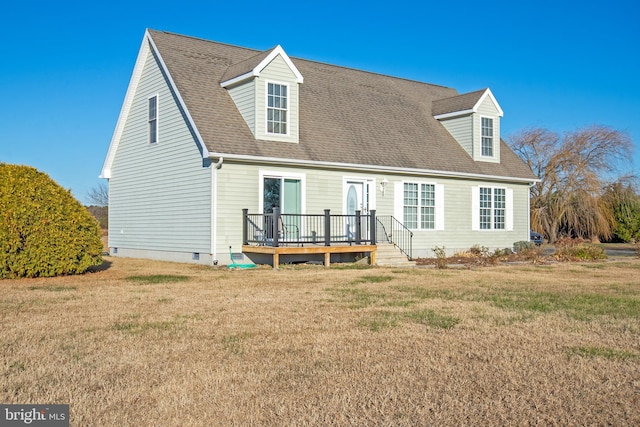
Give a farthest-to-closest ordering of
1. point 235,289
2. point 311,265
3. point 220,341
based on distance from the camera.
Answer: point 311,265 → point 235,289 → point 220,341

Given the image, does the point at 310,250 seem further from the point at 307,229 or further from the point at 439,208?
the point at 439,208

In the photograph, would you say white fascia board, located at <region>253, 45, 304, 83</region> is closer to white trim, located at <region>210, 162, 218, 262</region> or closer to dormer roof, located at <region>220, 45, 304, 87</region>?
dormer roof, located at <region>220, 45, 304, 87</region>

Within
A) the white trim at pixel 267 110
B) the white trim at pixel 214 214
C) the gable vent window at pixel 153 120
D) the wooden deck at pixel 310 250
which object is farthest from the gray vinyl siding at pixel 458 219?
the gable vent window at pixel 153 120

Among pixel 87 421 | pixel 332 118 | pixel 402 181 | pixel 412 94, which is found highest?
pixel 412 94

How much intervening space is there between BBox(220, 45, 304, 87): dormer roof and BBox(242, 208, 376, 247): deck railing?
3878 millimetres

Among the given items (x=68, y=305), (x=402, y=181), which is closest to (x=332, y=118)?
(x=402, y=181)

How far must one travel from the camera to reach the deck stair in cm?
1845

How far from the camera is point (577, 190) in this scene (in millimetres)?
32031

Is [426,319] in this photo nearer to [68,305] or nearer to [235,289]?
[235,289]

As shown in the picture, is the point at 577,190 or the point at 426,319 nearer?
the point at 426,319

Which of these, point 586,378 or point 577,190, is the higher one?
point 577,190

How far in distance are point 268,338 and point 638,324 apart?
4854 millimetres

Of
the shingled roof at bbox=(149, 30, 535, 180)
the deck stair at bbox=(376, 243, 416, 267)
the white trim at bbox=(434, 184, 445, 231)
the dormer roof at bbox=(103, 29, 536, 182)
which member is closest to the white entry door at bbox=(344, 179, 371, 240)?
the dormer roof at bbox=(103, 29, 536, 182)

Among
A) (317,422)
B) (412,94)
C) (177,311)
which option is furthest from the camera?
(412,94)
